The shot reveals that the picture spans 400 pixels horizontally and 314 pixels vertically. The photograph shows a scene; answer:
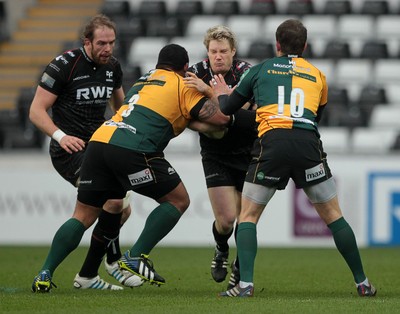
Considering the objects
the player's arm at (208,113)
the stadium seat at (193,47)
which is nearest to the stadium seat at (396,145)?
the stadium seat at (193,47)

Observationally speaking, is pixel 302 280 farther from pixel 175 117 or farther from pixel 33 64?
pixel 33 64

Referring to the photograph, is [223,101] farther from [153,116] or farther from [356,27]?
[356,27]

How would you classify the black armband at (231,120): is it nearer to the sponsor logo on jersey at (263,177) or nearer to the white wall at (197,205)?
the sponsor logo on jersey at (263,177)

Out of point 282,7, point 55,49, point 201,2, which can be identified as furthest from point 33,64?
point 282,7

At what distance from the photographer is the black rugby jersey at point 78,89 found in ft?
31.1

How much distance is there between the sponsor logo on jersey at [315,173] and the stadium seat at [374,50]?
39.6ft

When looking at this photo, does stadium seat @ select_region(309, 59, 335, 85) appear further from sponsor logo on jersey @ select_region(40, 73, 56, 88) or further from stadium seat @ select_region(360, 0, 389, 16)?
sponsor logo on jersey @ select_region(40, 73, 56, 88)

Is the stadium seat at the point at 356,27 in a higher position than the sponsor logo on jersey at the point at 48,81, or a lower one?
lower

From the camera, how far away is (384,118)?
1841cm

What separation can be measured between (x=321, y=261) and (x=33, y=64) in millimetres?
11240

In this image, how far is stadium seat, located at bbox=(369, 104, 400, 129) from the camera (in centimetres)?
1834

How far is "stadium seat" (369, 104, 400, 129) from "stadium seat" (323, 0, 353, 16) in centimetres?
332

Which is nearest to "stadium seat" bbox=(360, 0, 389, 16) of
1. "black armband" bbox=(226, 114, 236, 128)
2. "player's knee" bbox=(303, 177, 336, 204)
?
"black armband" bbox=(226, 114, 236, 128)

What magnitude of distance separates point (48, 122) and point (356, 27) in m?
12.5
